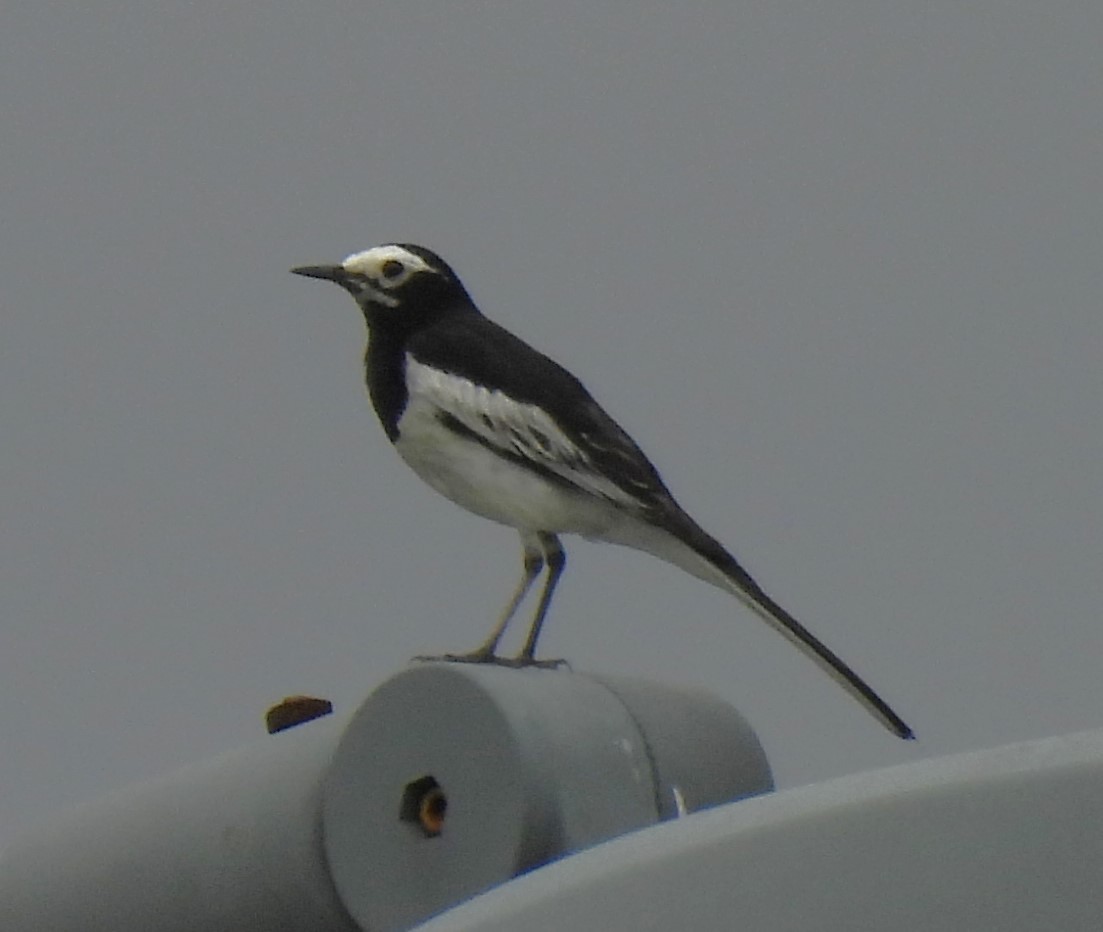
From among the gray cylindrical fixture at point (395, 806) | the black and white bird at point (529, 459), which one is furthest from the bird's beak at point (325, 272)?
the gray cylindrical fixture at point (395, 806)

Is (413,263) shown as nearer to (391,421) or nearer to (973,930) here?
(391,421)

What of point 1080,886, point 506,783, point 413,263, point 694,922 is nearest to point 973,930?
point 1080,886

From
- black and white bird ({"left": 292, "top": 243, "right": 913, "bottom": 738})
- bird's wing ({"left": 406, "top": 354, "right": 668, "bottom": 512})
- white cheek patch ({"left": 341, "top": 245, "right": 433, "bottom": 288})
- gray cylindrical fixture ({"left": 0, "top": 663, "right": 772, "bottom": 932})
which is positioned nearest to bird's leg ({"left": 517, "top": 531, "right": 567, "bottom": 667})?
black and white bird ({"left": 292, "top": 243, "right": 913, "bottom": 738})

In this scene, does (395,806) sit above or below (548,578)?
above

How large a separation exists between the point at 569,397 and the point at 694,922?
16.8 feet

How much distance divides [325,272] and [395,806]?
415 cm

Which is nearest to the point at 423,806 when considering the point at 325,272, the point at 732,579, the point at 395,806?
the point at 395,806

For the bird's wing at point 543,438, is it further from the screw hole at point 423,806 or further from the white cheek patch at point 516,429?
the screw hole at point 423,806

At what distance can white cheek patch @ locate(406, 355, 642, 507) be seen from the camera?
7.16 meters

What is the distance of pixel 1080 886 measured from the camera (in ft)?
7.75

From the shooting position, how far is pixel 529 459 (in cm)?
716

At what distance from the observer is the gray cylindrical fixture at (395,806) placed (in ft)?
12.6

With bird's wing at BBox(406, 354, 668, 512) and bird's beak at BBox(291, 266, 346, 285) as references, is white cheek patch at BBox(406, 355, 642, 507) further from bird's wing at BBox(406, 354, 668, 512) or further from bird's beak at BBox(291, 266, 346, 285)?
bird's beak at BBox(291, 266, 346, 285)

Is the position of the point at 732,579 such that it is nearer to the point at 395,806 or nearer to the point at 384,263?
the point at 384,263
